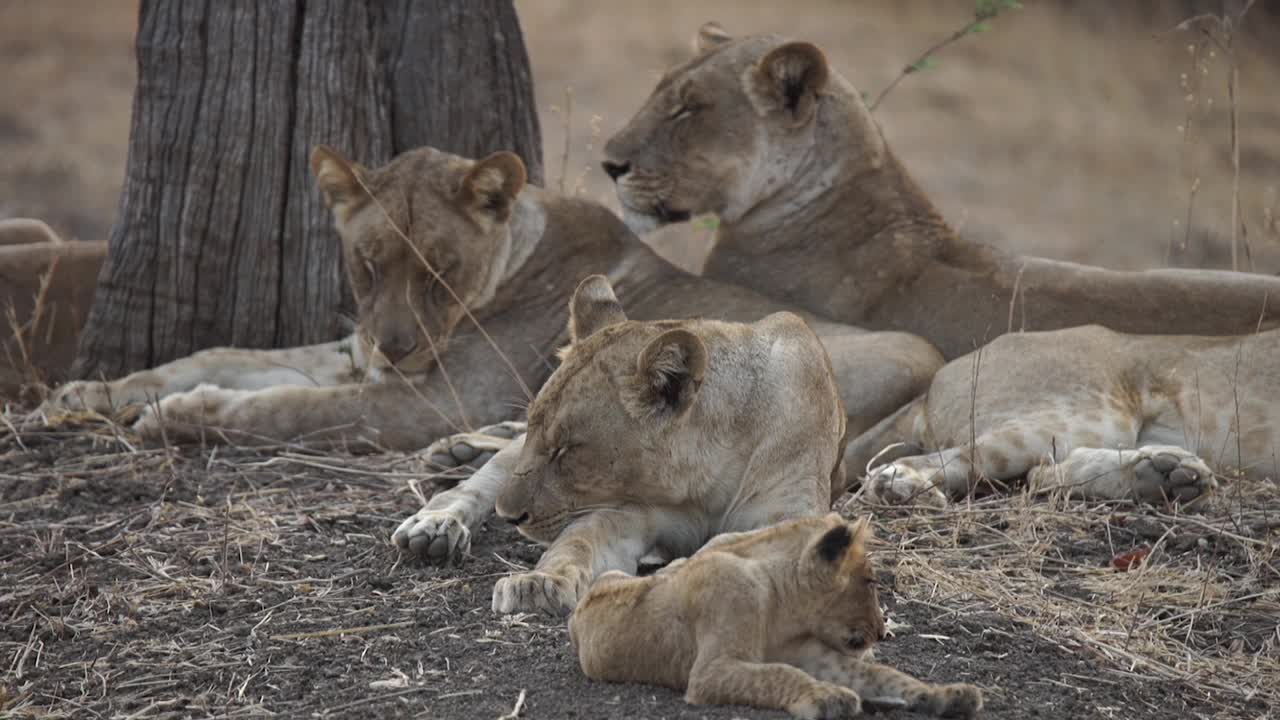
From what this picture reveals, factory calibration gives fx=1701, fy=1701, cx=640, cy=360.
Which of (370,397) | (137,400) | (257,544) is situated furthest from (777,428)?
(137,400)

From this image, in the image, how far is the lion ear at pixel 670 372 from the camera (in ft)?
12.0

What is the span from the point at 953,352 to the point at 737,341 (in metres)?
2.13

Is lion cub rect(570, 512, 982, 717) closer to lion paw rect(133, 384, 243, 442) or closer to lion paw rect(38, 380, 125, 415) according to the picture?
lion paw rect(133, 384, 243, 442)

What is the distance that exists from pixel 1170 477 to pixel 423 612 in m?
2.15

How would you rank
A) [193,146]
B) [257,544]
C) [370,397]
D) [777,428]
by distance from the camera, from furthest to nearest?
1. [193,146]
2. [370,397]
3. [257,544]
4. [777,428]

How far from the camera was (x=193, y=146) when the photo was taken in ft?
20.5

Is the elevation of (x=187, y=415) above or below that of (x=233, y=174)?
below

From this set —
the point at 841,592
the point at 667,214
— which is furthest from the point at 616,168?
the point at 841,592

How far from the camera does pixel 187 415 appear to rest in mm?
5648

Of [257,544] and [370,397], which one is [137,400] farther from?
[257,544]

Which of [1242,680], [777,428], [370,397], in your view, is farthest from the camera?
[370,397]

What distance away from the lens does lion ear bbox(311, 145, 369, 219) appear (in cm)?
564

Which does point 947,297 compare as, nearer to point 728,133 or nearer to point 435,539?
point 728,133

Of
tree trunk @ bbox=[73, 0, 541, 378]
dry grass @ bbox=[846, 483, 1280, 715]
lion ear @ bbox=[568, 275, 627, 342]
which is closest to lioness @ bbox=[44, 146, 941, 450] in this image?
tree trunk @ bbox=[73, 0, 541, 378]
